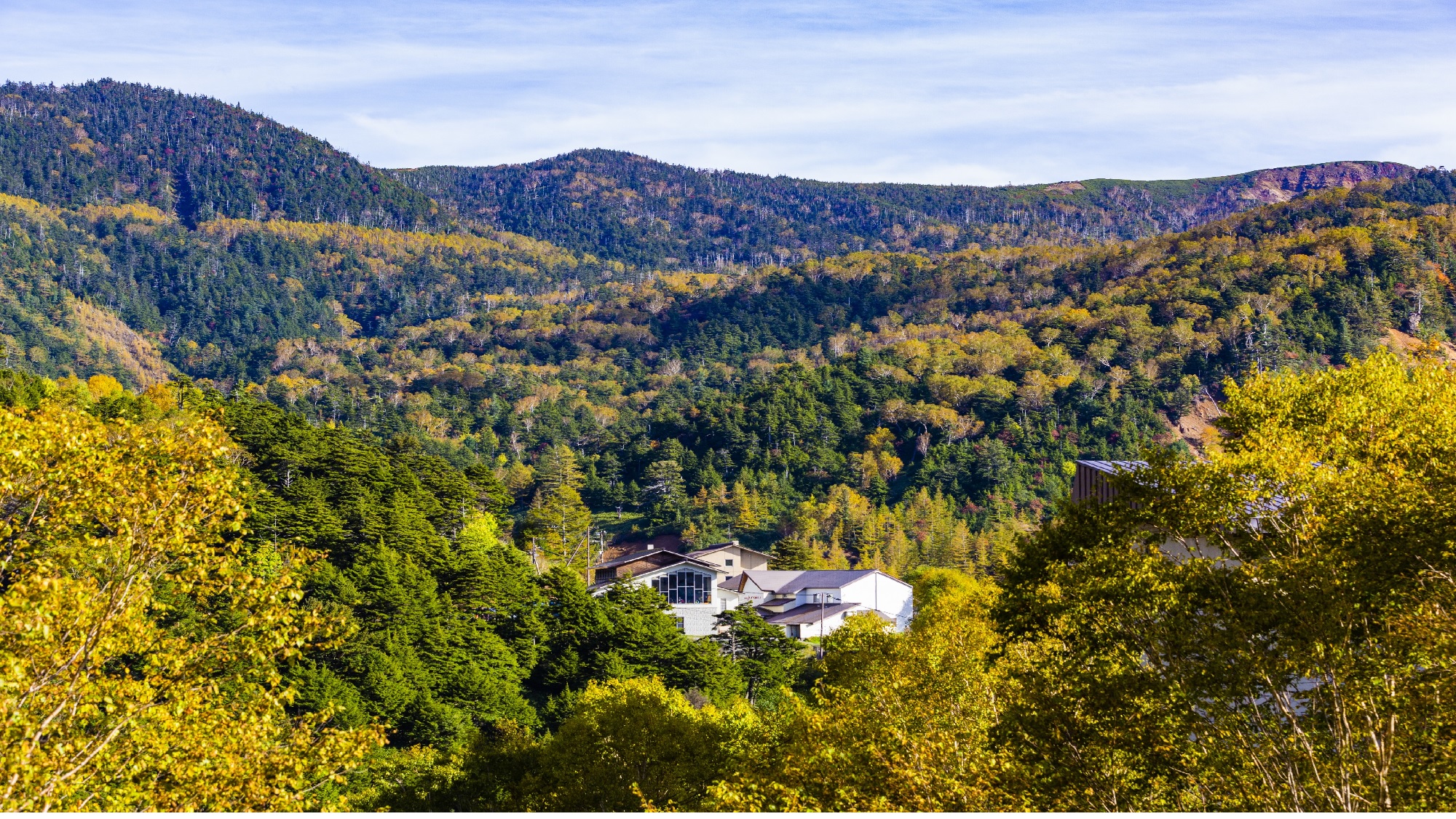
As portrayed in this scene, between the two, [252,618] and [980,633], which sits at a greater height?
[252,618]

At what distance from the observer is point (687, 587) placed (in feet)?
229

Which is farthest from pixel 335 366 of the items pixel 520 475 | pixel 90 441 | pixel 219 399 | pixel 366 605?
pixel 90 441

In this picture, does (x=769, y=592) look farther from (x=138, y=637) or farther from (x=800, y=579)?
(x=138, y=637)

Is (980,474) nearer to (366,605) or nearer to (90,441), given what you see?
(366,605)

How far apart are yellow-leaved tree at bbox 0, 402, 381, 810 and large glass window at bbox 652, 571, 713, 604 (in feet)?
181

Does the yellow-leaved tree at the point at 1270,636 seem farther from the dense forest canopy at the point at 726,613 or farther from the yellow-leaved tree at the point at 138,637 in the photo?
the yellow-leaved tree at the point at 138,637

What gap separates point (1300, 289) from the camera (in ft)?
454

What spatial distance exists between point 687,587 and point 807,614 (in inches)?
281

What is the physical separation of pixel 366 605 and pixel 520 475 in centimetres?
7073

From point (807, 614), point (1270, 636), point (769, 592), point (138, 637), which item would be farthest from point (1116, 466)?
point (769, 592)

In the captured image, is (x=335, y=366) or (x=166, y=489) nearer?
(x=166, y=489)

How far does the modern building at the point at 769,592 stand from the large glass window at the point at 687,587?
4cm

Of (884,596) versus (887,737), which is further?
(884,596)

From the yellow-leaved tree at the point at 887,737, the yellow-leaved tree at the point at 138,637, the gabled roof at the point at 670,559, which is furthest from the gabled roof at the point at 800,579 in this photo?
the yellow-leaved tree at the point at 138,637
